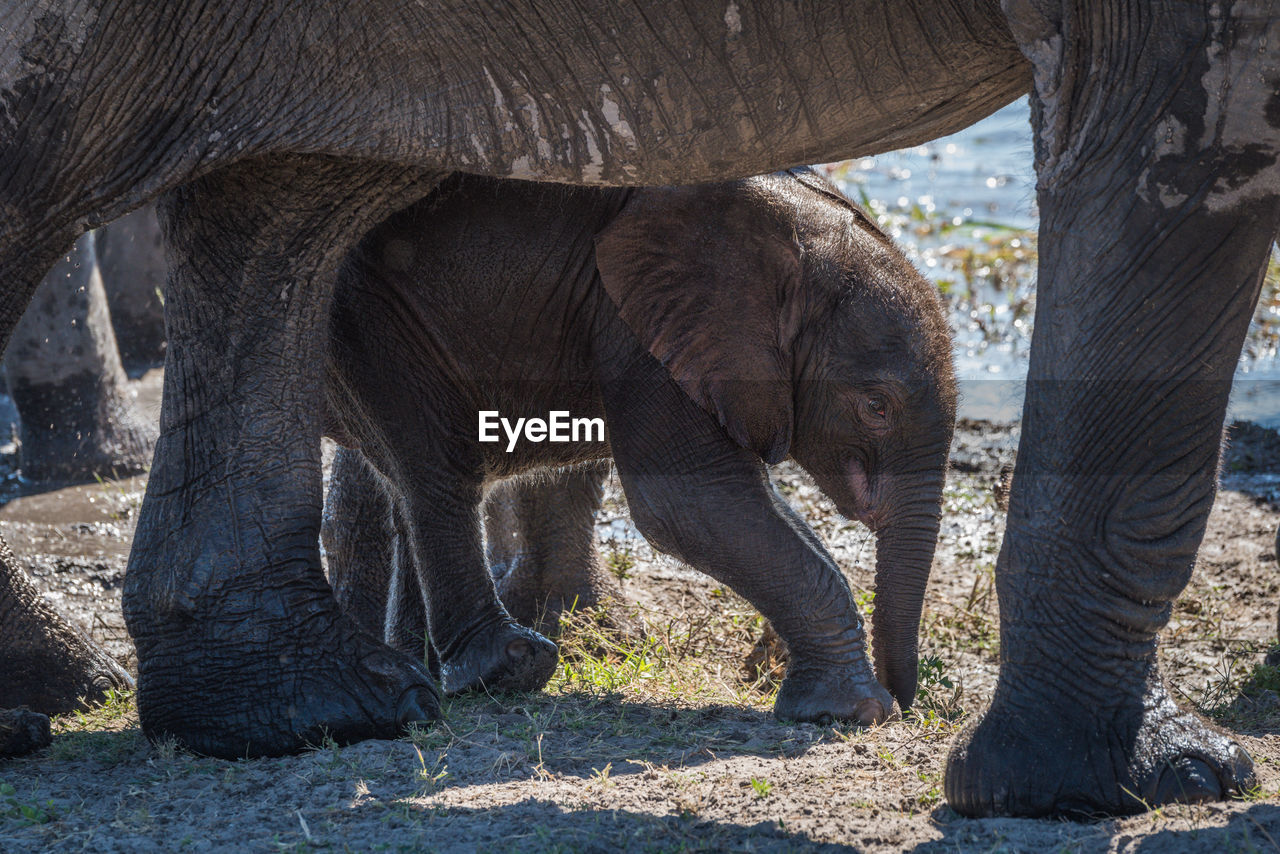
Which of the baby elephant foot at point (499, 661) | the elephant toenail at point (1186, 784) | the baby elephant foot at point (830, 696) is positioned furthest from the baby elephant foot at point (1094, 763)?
the baby elephant foot at point (499, 661)

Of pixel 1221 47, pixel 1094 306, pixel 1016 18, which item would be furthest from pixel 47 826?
pixel 1221 47

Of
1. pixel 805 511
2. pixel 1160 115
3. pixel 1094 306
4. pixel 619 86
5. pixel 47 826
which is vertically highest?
pixel 619 86

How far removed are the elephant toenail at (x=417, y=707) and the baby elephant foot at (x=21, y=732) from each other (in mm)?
852

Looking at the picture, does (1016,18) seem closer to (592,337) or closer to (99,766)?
(592,337)

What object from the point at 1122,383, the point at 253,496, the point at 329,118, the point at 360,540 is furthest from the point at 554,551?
the point at 1122,383

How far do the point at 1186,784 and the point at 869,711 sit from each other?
1.29 metres

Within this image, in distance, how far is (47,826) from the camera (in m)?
3.17

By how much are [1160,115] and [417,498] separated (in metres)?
2.45

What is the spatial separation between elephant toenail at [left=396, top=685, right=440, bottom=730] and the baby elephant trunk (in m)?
1.30

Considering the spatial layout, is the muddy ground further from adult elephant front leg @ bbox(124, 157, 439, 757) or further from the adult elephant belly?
the adult elephant belly

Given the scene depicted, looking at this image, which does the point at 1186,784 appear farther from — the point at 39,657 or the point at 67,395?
the point at 67,395

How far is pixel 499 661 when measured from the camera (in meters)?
4.45

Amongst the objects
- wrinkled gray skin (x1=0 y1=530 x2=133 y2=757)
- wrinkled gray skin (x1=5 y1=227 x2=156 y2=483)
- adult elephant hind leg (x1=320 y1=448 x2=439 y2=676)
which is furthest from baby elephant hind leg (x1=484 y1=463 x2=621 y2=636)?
wrinkled gray skin (x1=5 y1=227 x2=156 y2=483)

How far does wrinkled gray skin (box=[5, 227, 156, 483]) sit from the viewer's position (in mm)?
7441
